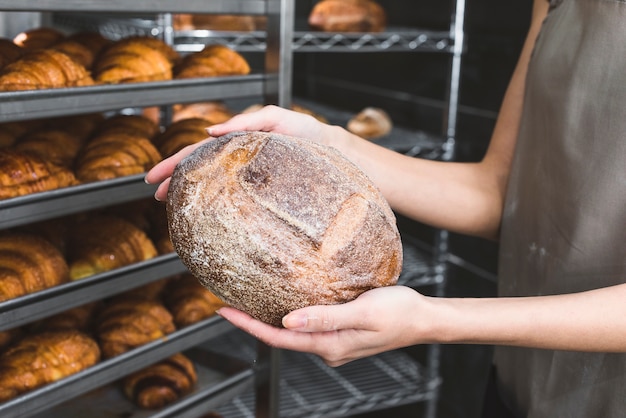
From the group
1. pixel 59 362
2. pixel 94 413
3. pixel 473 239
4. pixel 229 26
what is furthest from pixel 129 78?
pixel 473 239

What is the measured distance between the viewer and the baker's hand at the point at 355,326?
35.2 inches

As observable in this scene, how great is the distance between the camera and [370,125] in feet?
8.35

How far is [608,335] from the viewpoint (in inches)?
38.8

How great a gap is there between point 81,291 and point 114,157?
1.00 ft

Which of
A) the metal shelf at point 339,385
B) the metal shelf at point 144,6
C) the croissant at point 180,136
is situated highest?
the metal shelf at point 144,6

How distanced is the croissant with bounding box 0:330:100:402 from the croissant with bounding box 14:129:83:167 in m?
0.35

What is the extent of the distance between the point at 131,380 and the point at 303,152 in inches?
31.6

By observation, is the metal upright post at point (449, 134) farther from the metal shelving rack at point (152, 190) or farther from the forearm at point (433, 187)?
the forearm at point (433, 187)

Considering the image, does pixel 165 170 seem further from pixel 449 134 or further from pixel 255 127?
pixel 449 134

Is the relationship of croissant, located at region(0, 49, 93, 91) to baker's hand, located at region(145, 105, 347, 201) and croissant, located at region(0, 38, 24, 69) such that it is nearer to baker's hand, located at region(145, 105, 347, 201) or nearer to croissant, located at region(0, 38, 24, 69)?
croissant, located at region(0, 38, 24, 69)

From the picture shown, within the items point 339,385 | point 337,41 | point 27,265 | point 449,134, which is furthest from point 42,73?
point 339,385

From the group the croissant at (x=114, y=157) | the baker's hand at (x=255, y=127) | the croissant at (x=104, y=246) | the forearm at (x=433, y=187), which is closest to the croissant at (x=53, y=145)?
the croissant at (x=114, y=157)

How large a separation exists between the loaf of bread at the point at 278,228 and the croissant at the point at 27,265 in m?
0.42

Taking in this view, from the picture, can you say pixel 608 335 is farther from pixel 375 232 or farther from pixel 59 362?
pixel 59 362
